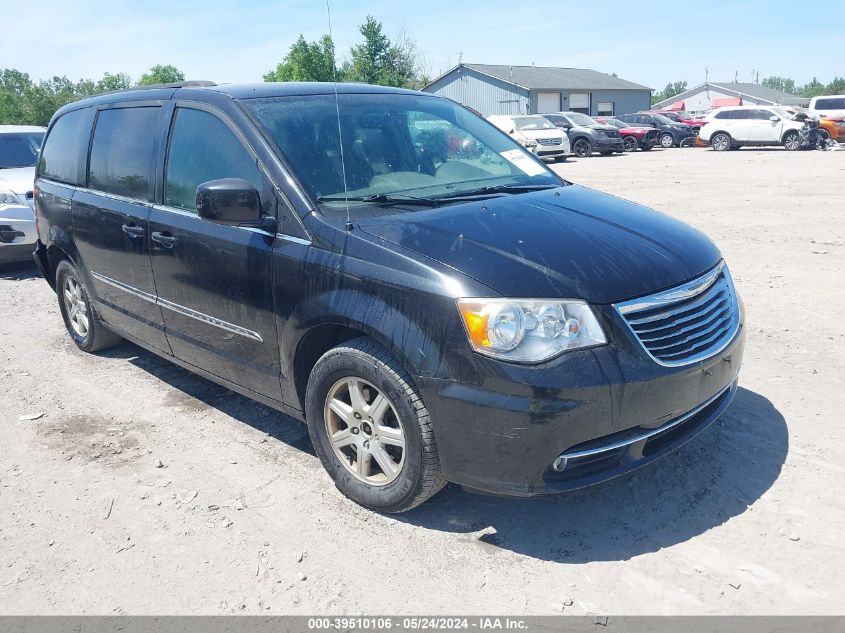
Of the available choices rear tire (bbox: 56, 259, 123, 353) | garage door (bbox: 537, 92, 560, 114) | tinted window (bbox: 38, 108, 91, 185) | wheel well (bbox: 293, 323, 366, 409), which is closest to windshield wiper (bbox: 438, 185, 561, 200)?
wheel well (bbox: 293, 323, 366, 409)

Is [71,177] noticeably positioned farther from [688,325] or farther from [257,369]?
[688,325]

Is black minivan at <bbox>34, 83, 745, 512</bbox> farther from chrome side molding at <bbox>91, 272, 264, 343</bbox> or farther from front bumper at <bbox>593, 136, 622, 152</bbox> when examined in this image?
front bumper at <bbox>593, 136, 622, 152</bbox>

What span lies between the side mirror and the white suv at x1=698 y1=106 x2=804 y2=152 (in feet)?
95.0

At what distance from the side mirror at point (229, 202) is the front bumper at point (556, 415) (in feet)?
3.98

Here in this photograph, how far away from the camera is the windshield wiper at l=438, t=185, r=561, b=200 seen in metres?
3.64

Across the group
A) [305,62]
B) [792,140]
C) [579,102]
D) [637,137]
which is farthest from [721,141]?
[305,62]

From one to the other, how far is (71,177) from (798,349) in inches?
211

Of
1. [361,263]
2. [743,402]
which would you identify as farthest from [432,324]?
[743,402]

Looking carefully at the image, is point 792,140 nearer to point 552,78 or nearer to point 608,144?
point 608,144
